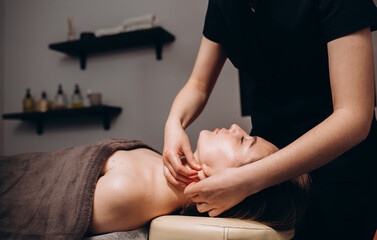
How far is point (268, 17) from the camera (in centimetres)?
94

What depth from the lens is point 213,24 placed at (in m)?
1.07

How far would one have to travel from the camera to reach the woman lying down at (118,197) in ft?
2.77

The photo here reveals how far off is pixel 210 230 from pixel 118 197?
0.30 metres

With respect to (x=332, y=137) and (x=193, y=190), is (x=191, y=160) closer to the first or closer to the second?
(x=193, y=190)

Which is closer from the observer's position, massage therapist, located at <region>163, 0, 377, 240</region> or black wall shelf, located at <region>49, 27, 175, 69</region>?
massage therapist, located at <region>163, 0, 377, 240</region>

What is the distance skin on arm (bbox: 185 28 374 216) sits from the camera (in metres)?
0.74

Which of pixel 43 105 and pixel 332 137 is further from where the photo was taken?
pixel 43 105

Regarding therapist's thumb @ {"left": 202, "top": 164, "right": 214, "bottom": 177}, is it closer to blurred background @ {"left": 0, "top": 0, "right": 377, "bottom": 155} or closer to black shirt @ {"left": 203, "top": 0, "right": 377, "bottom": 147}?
black shirt @ {"left": 203, "top": 0, "right": 377, "bottom": 147}

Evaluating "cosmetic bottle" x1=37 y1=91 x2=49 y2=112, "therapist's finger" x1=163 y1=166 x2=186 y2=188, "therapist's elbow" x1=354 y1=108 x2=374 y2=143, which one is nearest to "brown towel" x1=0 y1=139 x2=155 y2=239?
"therapist's finger" x1=163 y1=166 x2=186 y2=188

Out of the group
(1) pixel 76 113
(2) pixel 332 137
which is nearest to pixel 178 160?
(2) pixel 332 137

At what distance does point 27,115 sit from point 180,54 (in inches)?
55.1

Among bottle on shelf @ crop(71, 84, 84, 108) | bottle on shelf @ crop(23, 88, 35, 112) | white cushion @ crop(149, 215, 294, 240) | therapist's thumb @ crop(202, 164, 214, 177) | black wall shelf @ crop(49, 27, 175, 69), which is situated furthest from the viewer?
bottle on shelf @ crop(23, 88, 35, 112)

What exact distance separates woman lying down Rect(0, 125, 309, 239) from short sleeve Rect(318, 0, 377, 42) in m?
0.39

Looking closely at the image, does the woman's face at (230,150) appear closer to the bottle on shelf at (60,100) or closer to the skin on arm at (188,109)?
the skin on arm at (188,109)
